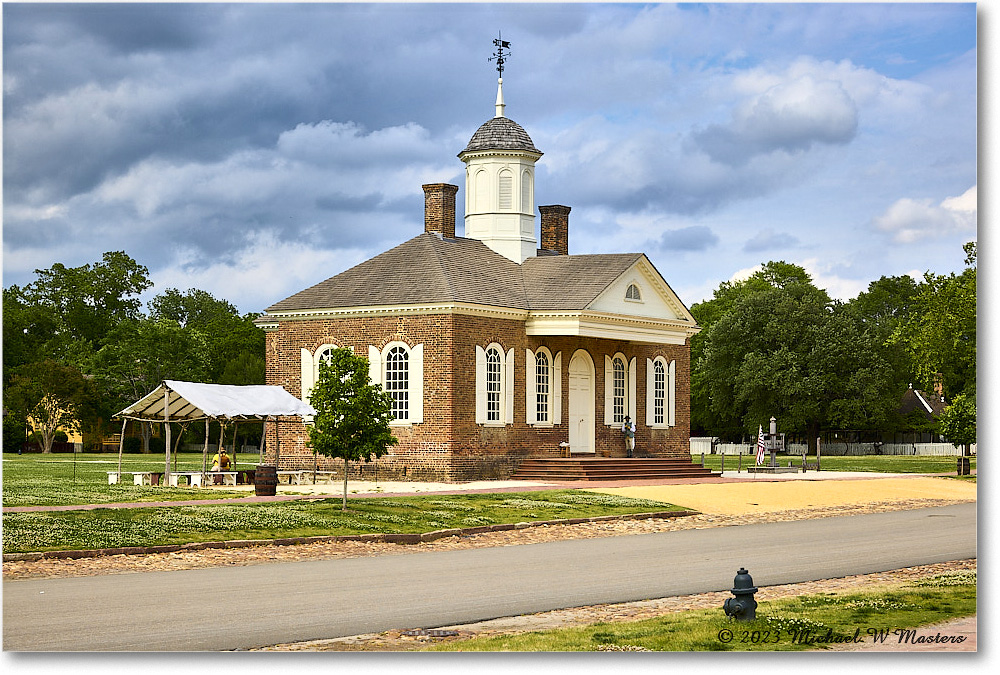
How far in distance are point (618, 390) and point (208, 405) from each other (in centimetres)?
1411

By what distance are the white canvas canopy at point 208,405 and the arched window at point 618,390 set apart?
426 inches

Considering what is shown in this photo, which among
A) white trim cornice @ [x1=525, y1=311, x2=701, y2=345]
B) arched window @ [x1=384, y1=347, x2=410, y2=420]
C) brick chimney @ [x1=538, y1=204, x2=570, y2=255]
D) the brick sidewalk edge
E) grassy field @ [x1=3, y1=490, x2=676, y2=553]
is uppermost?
brick chimney @ [x1=538, y1=204, x2=570, y2=255]

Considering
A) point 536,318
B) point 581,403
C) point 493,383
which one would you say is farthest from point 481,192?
point 581,403

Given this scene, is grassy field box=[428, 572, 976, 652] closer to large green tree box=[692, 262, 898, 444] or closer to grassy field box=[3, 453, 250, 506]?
grassy field box=[3, 453, 250, 506]

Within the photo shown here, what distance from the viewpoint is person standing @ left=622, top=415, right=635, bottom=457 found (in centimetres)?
3988

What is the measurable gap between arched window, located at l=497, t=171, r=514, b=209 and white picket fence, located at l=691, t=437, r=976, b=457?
36.9 metres

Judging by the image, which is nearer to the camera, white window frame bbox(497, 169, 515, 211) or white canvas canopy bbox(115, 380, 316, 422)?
white canvas canopy bbox(115, 380, 316, 422)

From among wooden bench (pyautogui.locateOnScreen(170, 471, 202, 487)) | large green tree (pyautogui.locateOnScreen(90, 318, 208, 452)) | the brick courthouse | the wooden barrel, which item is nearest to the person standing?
the brick courthouse

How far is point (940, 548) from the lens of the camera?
19984 millimetres

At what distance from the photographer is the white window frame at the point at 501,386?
36.1 m

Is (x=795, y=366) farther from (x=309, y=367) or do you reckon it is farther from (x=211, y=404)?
(x=211, y=404)

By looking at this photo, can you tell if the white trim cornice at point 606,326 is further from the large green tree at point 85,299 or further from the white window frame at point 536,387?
the large green tree at point 85,299

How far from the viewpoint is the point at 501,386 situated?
36875 millimetres

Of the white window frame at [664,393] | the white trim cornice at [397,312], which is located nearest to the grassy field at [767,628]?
the white trim cornice at [397,312]
